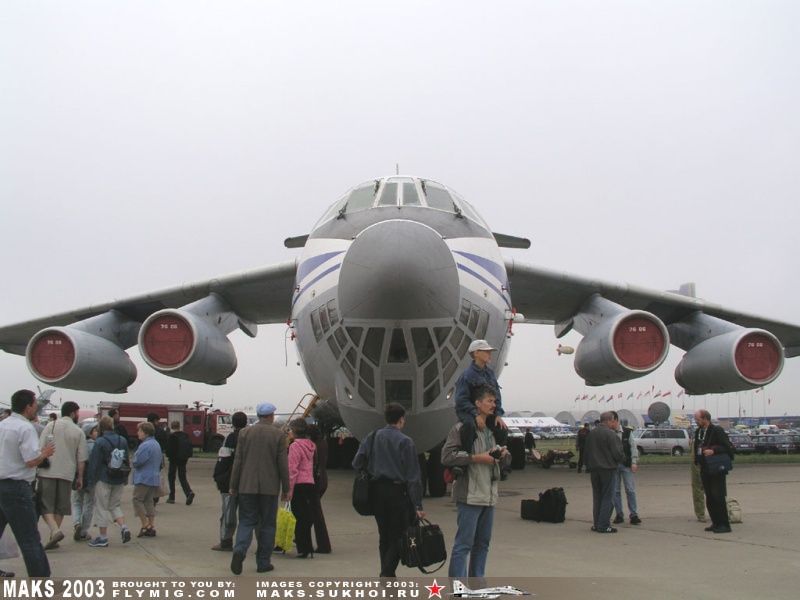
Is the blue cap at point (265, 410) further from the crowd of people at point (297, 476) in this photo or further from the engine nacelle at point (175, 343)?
the engine nacelle at point (175, 343)

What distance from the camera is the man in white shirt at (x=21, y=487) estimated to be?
441 centimetres

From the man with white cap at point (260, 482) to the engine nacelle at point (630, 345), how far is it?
22.2 ft

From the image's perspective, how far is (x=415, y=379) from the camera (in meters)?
7.16

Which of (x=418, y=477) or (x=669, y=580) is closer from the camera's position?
(x=418, y=477)

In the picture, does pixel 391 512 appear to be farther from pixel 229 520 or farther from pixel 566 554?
pixel 229 520

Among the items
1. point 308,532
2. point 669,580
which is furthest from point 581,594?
point 308,532

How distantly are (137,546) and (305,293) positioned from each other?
Answer: 10.7 feet

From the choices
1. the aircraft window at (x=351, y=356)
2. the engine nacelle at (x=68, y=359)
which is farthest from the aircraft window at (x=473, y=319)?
the engine nacelle at (x=68, y=359)

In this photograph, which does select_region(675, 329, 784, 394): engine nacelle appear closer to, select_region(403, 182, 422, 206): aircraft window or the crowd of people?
the crowd of people

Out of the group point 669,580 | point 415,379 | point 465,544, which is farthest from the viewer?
point 415,379

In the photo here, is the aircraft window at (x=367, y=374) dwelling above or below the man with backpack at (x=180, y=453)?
above

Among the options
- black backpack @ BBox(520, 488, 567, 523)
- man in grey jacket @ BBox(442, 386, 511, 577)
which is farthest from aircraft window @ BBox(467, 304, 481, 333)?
man in grey jacket @ BBox(442, 386, 511, 577)

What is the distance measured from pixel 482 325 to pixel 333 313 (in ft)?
5.26

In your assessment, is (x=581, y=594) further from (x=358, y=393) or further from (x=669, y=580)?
(x=358, y=393)
